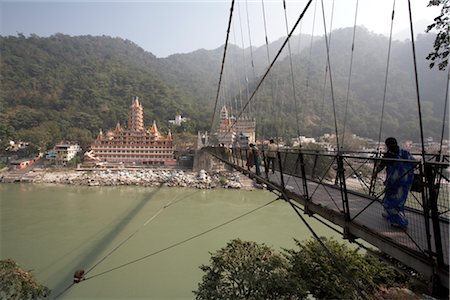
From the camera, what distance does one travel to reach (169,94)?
4266 cm

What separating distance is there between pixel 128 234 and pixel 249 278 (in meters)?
5.22

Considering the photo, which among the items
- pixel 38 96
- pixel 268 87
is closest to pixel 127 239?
pixel 268 87

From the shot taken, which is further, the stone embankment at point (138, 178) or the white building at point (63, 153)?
the white building at point (63, 153)

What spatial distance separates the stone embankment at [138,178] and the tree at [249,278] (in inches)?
Result: 449

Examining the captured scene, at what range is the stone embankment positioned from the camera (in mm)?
15984

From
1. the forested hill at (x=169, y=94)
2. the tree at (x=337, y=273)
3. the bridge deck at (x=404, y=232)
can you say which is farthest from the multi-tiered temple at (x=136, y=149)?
the bridge deck at (x=404, y=232)

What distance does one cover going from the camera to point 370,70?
48.9m

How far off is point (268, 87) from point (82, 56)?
160 ft

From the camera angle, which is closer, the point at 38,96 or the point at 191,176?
the point at 191,176

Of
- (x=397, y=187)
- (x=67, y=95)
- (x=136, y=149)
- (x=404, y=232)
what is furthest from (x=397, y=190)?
(x=67, y=95)

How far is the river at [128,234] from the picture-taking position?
15.9ft

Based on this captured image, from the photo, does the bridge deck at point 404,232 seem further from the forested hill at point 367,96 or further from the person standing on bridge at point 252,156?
the forested hill at point 367,96

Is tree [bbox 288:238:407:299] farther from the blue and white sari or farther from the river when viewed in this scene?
the blue and white sari

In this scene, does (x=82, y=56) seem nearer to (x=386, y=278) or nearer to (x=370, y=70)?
(x=370, y=70)
